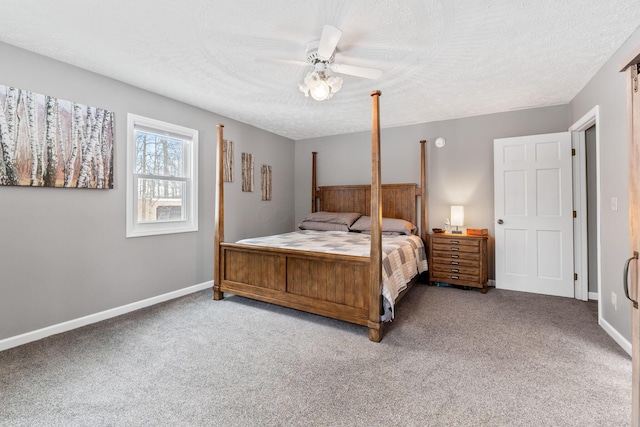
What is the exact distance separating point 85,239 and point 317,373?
8.04ft

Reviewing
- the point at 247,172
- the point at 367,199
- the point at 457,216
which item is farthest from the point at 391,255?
the point at 247,172

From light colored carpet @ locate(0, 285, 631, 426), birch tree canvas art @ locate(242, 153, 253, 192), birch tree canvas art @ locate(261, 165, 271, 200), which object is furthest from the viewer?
birch tree canvas art @ locate(261, 165, 271, 200)

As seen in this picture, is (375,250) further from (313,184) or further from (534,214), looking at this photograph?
(313,184)

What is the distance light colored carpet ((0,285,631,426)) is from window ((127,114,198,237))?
1046 mm

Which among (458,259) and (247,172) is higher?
(247,172)

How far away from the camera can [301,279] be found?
2.82 metres

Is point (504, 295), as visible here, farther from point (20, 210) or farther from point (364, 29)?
point (20, 210)

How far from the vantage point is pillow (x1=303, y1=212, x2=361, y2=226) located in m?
4.53

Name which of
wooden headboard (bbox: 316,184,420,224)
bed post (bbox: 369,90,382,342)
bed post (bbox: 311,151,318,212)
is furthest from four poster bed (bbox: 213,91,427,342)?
bed post (bbox: 311,151,318,212)

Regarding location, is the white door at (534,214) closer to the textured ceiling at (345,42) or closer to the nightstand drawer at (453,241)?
the nightstand drawer at (453,241)

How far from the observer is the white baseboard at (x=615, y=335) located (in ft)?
7.07

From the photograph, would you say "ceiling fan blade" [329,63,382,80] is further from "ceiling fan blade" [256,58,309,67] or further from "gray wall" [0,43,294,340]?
"gray wall" [0,43,294,340]

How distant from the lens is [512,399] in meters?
1.67

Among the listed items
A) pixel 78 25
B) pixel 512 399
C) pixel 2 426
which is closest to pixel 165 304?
pixel 2 426
